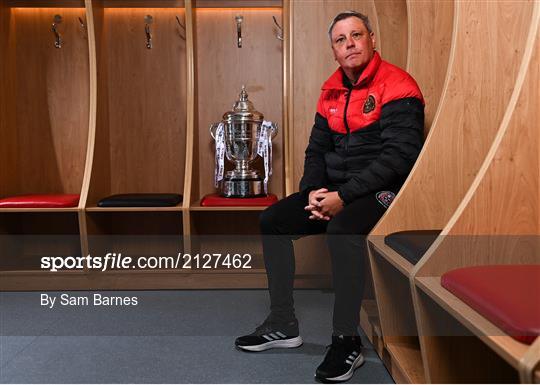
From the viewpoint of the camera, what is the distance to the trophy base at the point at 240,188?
3.58 m

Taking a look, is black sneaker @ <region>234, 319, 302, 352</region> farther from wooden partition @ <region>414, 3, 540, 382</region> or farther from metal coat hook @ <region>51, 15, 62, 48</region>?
metal coat hook @ <region>51, 15, 62, 48</region>

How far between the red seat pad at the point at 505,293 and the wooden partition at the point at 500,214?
0.13 meters

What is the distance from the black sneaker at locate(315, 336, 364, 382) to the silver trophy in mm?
1464

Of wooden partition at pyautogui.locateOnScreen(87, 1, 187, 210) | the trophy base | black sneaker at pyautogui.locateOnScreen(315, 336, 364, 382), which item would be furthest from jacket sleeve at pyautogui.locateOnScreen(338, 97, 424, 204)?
wooden partition at pyautogui.locateOnScreen(87, 1, 187, 210)

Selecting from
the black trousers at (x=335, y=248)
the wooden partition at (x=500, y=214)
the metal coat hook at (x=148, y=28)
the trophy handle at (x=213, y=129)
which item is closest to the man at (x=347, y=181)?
the black trousers at (x=335, y=248)

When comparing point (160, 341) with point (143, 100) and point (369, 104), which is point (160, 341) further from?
point (143, 100)

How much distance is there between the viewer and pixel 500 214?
1.75 meters

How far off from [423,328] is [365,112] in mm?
1078

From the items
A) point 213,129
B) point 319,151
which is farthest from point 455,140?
point 213,129

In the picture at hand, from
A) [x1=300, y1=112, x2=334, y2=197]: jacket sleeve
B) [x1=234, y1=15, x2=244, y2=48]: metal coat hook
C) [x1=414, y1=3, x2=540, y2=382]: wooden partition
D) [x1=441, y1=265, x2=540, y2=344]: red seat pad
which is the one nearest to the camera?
[x1=441, y1=265, x2=540, y2=344]: red seat pad

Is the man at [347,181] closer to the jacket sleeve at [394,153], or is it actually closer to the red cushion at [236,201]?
the jacket sleeve at [394,153]

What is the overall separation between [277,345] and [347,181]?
27.6 inches

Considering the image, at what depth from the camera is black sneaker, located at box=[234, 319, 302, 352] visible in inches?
97.3

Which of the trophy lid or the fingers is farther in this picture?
the trophy lid
